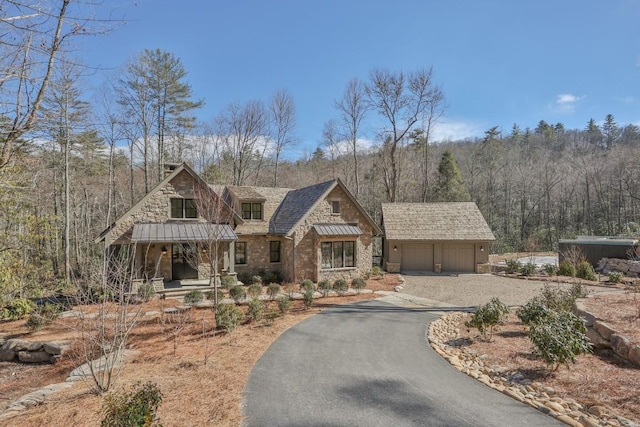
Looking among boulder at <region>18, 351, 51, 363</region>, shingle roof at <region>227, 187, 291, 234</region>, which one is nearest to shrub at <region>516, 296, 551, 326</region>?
shingle roof at <region>227, 187, 291, 234</region>

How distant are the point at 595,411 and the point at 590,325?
491 cm

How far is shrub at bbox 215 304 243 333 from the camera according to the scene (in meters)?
10.6

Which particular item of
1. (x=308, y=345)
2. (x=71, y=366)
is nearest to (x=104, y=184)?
(x=71, y=366)

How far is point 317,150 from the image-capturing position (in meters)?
50.5

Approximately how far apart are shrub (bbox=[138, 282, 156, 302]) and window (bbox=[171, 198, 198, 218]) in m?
4.18

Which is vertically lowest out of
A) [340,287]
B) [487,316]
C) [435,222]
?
[340,287]

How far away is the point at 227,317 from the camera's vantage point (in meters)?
10.7

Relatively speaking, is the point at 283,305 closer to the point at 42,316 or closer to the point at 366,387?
the point at 366,387

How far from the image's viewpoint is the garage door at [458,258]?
2341 cm

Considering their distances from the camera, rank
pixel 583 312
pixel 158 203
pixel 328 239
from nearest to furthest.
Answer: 1. pixel 583 312
2. pixel 158 203
3. pixel 328 239

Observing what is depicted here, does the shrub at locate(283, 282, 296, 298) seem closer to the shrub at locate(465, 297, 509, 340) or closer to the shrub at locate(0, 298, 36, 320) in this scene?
the shrub at locate(465, 297, 509, 340)

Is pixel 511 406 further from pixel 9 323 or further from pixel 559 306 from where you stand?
pixel 9 323

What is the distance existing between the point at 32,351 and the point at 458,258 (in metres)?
23.3

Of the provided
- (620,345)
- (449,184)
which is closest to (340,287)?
(620,345)
